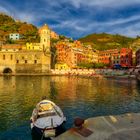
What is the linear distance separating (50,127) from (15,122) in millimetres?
8784

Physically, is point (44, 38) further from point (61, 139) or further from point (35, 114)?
point (61, 139)

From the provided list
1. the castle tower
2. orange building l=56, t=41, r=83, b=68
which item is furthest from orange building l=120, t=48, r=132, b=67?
the castle tower

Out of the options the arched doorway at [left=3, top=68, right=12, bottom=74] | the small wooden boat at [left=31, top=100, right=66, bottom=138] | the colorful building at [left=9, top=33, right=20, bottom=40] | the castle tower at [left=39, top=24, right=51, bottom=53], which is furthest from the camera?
the colorful building at [left=9, top=33, right=20, bottom=40]

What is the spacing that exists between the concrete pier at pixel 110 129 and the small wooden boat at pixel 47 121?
662 cm

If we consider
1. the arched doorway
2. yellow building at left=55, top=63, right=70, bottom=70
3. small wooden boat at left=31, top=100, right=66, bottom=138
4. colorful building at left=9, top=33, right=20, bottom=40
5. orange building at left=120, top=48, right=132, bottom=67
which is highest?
colorful building at left=9, top=33, right=20, bottom=40

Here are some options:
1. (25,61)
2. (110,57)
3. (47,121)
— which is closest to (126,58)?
(110,57)

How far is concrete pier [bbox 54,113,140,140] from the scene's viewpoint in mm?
14116

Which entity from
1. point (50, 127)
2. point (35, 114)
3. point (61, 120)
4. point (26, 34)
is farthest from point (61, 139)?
point (26, 34)

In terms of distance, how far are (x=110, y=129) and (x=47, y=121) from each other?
994cm

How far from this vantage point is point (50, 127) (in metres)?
22.5

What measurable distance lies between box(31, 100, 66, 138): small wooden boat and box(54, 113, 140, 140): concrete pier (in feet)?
21.7

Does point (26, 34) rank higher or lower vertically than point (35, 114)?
higher

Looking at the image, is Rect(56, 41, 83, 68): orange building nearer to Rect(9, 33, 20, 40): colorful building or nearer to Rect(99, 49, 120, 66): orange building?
Rect(99, 49, 120, 66): orange building

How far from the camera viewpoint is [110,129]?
49.7 ft
